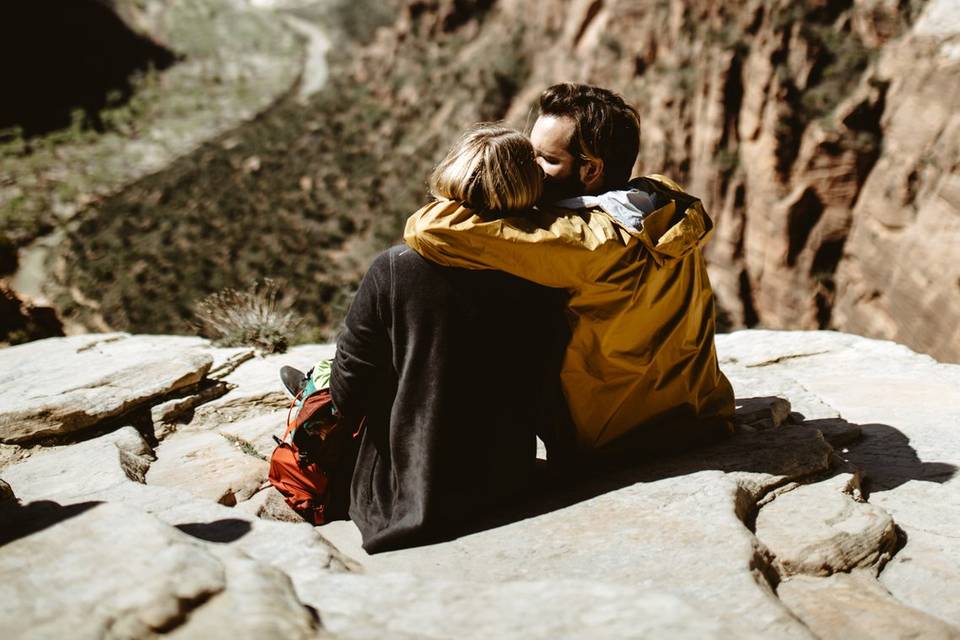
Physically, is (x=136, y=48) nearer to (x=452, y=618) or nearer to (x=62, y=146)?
(x=62, y=146)

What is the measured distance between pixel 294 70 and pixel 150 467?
41840 millimetres

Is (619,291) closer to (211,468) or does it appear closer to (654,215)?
(654,215)

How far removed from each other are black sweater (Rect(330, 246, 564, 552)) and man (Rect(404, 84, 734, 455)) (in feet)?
0.37

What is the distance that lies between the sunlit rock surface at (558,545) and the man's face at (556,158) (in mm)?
1135

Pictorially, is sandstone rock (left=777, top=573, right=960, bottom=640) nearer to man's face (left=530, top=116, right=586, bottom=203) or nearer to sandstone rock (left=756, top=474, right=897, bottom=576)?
sandstone rock (left=756, top=474, right=897, bottom=576)

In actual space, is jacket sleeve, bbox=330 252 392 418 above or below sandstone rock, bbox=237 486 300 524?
above

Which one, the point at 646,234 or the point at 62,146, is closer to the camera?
the point at 646,234

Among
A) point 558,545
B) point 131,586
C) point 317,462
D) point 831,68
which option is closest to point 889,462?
point 558,545

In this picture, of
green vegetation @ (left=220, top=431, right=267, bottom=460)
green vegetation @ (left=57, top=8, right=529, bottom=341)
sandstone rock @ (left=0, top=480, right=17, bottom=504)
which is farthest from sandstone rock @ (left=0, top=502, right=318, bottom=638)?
green vegetation @ (left=57, top=8, right=529, bottom=341)

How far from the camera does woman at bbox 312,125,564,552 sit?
243 centimetres

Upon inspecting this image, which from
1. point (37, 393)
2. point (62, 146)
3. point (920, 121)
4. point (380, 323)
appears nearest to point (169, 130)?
point (62, 146)

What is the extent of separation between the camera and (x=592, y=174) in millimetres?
2754

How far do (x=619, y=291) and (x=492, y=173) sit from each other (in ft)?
2.15

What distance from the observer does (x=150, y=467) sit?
12.4 ft
